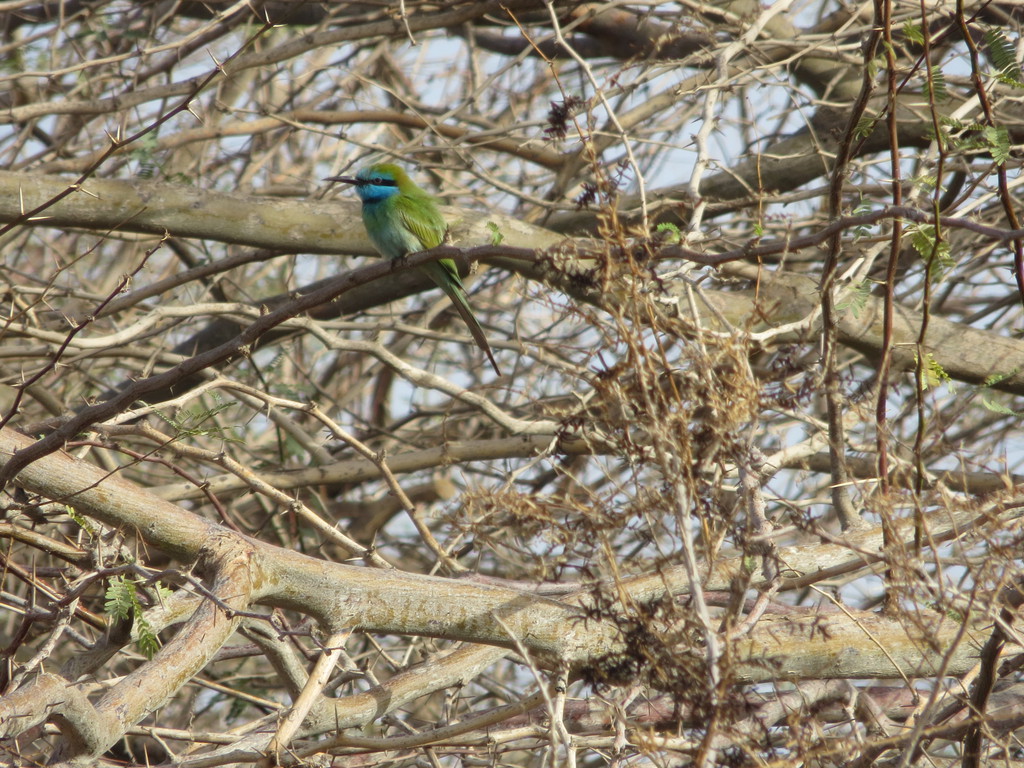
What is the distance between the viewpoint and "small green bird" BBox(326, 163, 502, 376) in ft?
16.1

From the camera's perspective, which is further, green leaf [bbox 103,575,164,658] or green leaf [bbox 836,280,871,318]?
green leaf [bbox 836,280,871,318]

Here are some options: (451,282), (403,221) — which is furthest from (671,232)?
(403,221)

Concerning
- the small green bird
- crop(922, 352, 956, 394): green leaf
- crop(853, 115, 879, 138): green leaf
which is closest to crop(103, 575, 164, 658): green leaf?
the small green bird

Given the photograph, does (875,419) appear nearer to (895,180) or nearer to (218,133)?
(895,180)

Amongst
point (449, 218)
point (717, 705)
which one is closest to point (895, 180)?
point (717, 705)

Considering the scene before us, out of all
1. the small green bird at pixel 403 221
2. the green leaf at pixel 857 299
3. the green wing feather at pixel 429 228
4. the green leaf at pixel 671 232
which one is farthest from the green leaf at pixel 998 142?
the green wing feather at pixel 429 228

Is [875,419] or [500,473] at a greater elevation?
[875,419]

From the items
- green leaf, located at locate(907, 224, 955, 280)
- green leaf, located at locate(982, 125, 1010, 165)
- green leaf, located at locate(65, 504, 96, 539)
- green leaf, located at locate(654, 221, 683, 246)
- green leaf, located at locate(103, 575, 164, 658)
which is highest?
green leaf, located at locate(982, 125, 1010, 165)

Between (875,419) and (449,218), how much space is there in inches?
113

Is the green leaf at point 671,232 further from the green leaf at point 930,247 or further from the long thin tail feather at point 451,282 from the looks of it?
the long thin tail feather at point 451,282

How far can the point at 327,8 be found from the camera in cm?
613

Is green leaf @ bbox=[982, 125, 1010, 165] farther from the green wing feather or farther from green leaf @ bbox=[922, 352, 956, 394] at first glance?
the green wing feather

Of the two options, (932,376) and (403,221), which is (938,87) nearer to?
(932,376)

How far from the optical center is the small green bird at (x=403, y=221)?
16.1 ft
